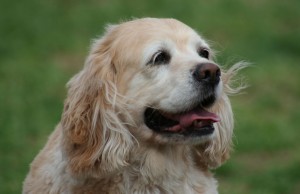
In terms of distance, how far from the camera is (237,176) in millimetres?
7648

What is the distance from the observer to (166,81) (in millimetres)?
4973

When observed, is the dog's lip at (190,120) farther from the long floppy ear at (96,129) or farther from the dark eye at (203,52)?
the dark eye at (203,52)

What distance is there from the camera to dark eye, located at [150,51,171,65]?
505cm

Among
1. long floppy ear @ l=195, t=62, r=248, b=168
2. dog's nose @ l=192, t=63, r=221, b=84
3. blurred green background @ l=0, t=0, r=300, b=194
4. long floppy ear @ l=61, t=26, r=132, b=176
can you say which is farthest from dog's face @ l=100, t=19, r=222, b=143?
blurred green background @ l=0, t=0, r=300, b=194

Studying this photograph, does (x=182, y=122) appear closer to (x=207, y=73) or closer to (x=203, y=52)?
(x=207, y=73)

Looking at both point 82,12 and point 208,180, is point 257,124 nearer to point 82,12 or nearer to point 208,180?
point 208,180

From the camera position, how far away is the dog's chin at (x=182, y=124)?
4.96 meters

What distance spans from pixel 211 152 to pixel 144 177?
547mm

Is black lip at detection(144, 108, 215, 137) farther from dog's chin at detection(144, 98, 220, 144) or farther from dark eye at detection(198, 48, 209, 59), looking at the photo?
dark eye at detection(198, 48, 209, 59)

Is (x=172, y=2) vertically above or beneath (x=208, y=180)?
beneath

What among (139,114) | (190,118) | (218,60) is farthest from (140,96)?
(218,60)

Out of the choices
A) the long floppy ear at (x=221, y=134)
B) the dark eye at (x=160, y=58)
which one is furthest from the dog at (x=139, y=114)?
the long floppy ear at (x=221, y=134)

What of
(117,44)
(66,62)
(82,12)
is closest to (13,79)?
(66,62)

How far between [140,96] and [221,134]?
73 cm
